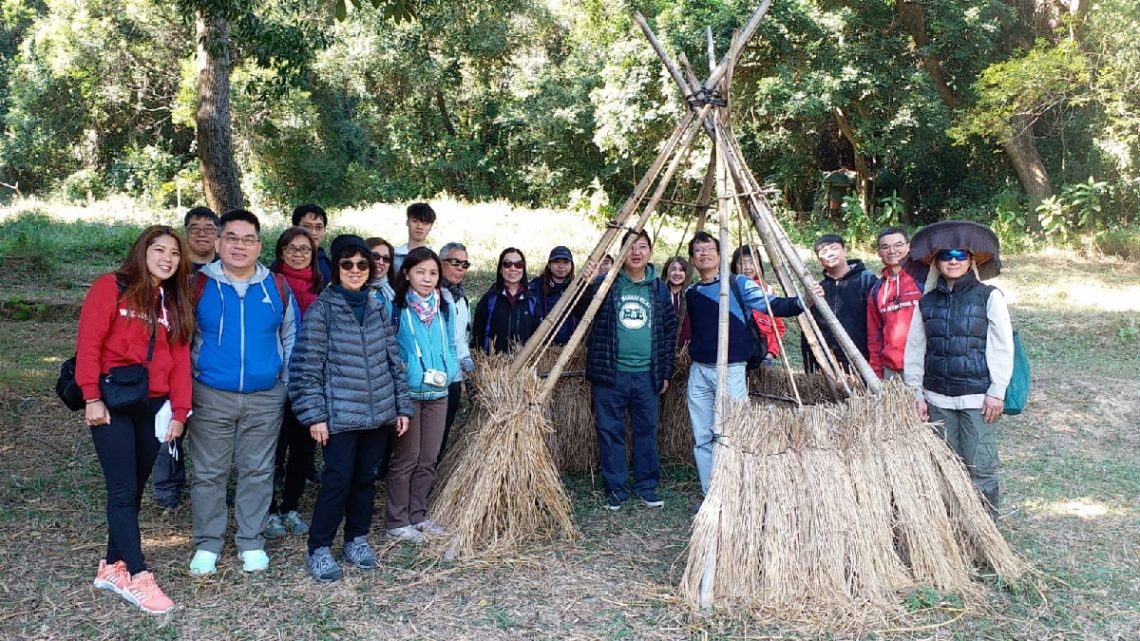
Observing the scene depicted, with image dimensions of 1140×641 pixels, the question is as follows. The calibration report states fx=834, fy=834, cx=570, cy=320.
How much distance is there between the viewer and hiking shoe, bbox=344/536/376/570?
376 centimetres

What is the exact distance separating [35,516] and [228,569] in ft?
4.29

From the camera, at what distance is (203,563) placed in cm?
362

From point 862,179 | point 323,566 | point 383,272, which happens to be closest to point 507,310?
point 383,272

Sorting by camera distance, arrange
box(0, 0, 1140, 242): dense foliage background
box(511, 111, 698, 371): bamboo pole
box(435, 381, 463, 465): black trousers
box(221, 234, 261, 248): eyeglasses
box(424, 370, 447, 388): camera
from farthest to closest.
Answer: box(0, 0, 1140, 242): dense foliage background < box(511, 111, 698, 371): bamboo pole < box(435, 381, 463, 465): black trousers < box(424, 370, 447, 388): camera < box(221, 234, 261, 248): eyeglasses

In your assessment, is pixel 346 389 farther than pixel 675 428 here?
No

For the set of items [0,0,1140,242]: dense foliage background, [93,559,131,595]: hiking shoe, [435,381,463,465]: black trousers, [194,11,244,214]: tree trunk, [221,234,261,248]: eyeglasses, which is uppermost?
[0,0,1140,242]: dense foliage background

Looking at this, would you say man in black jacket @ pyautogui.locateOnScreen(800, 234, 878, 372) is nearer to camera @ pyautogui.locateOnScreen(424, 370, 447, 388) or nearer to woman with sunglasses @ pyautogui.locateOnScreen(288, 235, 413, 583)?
camera @ pyautogui.locateOnScreen(424, 370, 447, 388)

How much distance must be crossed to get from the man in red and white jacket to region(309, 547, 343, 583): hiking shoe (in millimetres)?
2923

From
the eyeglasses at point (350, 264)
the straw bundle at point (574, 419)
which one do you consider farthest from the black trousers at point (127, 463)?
the straw bundle at point (574, 419)

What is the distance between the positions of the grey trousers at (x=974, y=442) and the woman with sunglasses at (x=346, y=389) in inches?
99.4

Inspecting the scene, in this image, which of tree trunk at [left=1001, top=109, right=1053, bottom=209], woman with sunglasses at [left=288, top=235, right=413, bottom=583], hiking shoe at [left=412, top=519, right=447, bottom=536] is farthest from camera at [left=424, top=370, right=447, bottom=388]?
tree trunk at [left=1001, top=109, right=1053, bottom=209]

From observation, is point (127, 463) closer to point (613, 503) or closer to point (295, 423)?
point (295, 423)

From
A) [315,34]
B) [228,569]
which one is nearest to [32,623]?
[228,569]

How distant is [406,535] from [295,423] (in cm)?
79
